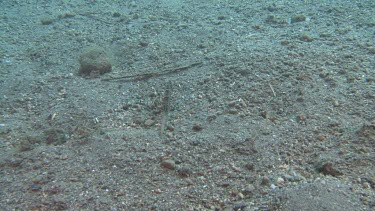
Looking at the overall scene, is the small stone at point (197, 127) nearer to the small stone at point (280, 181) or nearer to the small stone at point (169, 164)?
the small stone at point (169, 164)

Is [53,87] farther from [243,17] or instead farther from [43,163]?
[243,17]

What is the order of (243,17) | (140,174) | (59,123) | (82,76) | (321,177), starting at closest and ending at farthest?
(321,177) < (140,174) < (59,123) < (82,76) < (243,17)

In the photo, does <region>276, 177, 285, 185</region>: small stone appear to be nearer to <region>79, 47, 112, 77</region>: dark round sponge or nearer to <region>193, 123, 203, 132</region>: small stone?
<region>193, 123, 203, 132</region>: small stone

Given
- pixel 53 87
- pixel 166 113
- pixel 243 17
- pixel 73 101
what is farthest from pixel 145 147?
pixel 243 17

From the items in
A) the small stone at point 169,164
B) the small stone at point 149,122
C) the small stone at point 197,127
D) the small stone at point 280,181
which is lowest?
the small stone at point 149,122

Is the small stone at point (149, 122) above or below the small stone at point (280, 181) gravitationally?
below

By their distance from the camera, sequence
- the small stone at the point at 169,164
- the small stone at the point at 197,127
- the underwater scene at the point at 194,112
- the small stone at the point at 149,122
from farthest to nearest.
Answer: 1. the small stone at the point at 149,122
2. the small stone at the point at 197,127
3. the small stone at the point at 169,164
4. the underwater scene at the point at 194,112

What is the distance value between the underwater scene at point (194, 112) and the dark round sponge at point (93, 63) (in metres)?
0.02

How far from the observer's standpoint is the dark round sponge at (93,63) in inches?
172

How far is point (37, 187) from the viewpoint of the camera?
2459 mm

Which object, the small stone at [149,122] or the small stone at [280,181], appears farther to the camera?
the small stone at [149,122]

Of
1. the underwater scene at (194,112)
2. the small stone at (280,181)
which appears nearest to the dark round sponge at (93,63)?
the underwater scene at (194,112)

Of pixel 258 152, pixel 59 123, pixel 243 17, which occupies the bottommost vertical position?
pixel 59 123

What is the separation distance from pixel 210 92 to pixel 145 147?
3.56 feet
